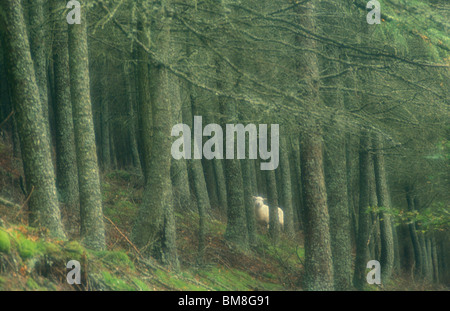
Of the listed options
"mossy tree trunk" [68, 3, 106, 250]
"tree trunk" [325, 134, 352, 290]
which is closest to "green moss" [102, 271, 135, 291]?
"mossy tree trunk" [68, 3, 106, 250]

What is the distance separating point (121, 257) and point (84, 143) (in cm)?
232

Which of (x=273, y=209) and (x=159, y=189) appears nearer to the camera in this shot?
(x=159, y=189)

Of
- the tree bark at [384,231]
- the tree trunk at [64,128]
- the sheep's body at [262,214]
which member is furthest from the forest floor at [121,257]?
the sheep's body at [262,214]

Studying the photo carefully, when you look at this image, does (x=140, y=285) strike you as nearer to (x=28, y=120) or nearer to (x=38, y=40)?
(x=28, y=120)

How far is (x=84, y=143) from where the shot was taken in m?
9.81

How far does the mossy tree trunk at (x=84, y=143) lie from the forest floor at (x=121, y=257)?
47cm

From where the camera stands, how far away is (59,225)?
8672 millimetres

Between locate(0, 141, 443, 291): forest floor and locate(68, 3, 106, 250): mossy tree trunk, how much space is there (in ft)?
1.55

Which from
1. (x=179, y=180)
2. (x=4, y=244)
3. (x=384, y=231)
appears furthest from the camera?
(x=179, y=180)

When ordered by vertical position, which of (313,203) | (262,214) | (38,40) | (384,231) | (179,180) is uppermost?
(38,40)

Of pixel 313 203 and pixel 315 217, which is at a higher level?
pixel 313 203

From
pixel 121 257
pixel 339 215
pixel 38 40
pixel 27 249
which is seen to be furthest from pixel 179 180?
pixel 27 249
